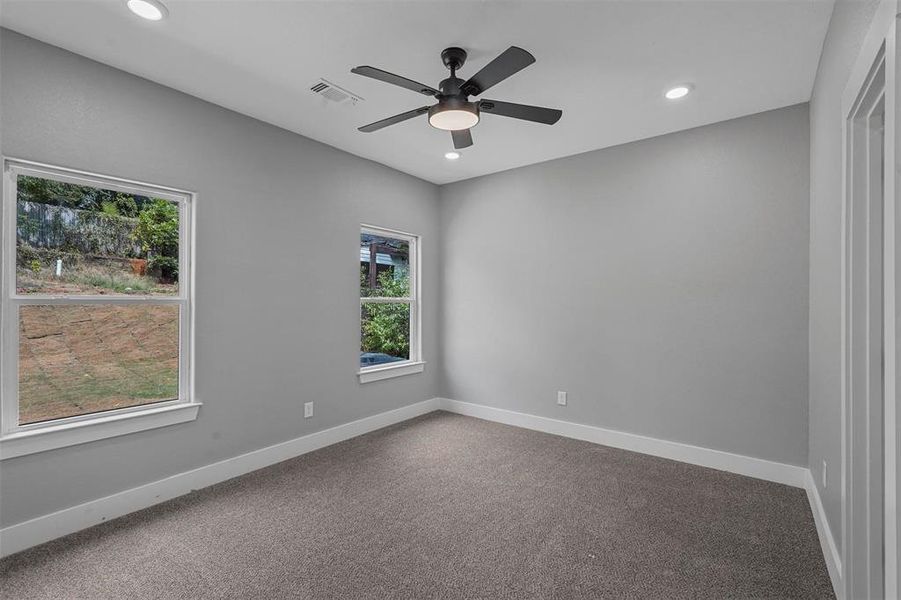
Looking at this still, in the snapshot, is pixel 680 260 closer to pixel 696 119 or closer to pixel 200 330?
pixel 696 119

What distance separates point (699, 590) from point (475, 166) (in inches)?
145

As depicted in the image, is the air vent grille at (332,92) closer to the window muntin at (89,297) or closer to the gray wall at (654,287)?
the window muntin at (89,297)

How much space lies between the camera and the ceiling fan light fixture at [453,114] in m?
2.21

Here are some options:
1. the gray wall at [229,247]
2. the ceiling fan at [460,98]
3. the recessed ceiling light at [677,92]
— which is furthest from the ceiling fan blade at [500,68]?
the gray wall at [229,247]

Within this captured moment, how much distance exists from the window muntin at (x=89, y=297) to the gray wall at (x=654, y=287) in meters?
2.80

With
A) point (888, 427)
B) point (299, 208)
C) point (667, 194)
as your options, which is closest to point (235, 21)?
point (299, 208)

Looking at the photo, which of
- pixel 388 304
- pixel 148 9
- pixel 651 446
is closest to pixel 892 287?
pixel 651 446

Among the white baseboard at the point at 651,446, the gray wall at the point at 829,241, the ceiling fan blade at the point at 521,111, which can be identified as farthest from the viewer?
the white baseboard at the point at 651,446

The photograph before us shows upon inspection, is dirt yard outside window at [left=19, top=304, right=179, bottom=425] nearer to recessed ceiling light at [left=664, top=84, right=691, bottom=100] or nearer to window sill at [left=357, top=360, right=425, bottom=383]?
window sill at [left=357, top=360, right=425, bottom=383]

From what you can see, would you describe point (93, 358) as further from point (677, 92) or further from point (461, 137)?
point (677, 92)

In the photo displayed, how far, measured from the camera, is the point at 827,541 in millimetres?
2043

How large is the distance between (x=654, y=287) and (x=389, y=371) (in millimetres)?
2595

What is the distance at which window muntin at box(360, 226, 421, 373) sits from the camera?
13.7 ft

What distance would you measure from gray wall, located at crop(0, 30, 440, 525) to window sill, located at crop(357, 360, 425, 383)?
0.08 m
